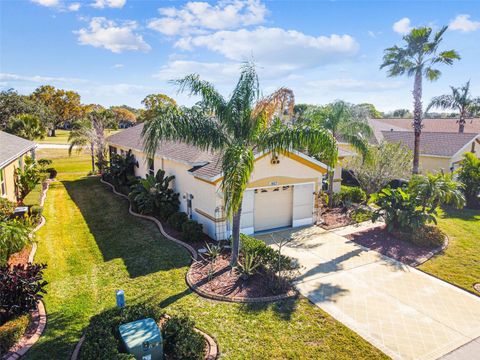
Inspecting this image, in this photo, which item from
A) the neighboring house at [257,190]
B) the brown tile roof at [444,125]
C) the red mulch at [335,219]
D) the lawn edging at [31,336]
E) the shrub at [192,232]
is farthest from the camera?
the brown tile roof at [444,125]

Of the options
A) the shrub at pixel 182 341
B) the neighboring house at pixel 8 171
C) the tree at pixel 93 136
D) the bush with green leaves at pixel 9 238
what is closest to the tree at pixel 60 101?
the tree at pixel 93 136

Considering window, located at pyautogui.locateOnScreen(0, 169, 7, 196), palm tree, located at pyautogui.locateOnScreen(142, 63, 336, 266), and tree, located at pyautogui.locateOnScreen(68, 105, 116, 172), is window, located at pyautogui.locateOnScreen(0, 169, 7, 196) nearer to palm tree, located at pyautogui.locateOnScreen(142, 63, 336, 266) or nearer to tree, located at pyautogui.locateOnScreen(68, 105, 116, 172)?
palm tree, located at pyautogui.locateOnScreen(142, 63, 336, 266)

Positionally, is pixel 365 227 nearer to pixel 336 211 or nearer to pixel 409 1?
pixel 336 211

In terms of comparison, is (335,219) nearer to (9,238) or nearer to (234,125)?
(234,125)

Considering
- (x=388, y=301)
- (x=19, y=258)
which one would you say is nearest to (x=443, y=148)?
(x=388, y=301)

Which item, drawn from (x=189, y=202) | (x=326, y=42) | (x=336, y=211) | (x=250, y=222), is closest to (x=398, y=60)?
(x=326, y=42)

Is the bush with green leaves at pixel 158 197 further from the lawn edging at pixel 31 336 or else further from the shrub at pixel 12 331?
the shrub at pixel 12 331
